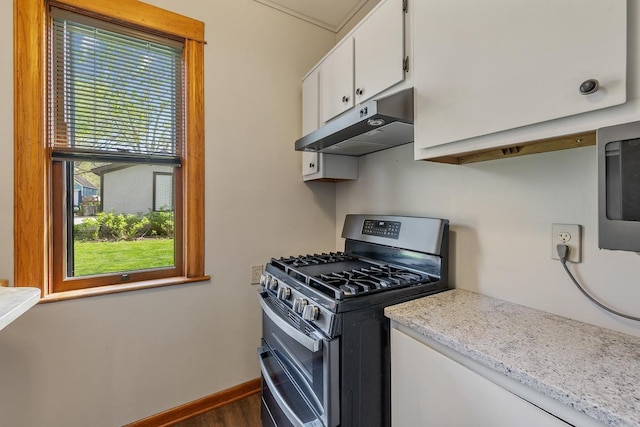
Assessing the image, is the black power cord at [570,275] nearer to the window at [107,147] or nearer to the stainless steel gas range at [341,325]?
the stainless steel gas range at [341,325]

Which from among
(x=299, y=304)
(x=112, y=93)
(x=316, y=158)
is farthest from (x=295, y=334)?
(x=112, y=93)

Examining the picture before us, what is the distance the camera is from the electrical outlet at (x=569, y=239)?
0.92 metres

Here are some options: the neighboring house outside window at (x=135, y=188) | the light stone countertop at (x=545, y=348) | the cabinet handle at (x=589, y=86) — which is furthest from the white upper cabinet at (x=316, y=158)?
the cabinet handle at (x=589, y=86)

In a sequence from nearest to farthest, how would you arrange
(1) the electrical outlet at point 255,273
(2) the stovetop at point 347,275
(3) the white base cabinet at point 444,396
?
(3) the white base cabinet at point 444,396 → (2) the stovetop at point 347,275 → (1) the electrical outlet at point 255,273

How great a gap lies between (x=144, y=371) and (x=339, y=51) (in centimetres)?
209

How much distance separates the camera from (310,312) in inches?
40.3

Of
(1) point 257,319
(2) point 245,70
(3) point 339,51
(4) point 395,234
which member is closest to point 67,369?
(1) point 257,319

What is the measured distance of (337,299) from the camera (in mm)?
983

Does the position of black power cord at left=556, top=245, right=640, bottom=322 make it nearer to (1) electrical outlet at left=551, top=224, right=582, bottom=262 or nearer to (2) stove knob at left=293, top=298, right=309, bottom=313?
(1) electrical outlet at left=551, top=224, right=582, bottom=262

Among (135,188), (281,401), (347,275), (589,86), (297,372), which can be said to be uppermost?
(589,86)

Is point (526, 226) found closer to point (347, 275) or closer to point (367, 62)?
point (347, 275)

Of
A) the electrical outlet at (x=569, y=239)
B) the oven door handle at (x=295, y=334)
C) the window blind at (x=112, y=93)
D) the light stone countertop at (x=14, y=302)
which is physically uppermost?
the window blind at (x=112, y=93)

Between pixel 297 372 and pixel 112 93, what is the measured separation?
5.66 feet

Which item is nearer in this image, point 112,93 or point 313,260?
point 112,93
